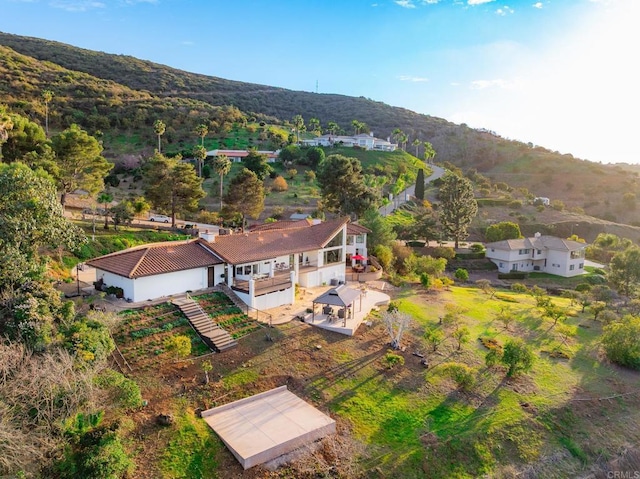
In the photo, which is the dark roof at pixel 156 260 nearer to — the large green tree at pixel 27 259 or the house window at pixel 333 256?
the large green tree at pixel 27 259

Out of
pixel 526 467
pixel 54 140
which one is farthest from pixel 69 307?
pixel 54 140

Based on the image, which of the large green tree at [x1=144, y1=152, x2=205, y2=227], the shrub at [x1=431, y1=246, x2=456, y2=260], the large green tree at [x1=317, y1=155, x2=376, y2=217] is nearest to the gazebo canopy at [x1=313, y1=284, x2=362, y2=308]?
the large green tree at [x1=144, y1=152, x2=205, y2=227]

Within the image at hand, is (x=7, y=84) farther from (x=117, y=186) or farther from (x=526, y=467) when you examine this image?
(x=526, y=467)

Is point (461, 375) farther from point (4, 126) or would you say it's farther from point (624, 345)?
point (4, 126)

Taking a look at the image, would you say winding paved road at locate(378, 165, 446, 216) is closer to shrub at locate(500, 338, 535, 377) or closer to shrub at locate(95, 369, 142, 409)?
shrub at locate(500, 338, 535, 377)

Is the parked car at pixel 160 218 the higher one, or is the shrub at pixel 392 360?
the parked car at pixel 160 218

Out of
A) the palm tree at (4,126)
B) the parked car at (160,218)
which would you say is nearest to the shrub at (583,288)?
the parked car at (160,218)

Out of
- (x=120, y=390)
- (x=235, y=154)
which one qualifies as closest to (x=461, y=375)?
(x=120, y=390)
